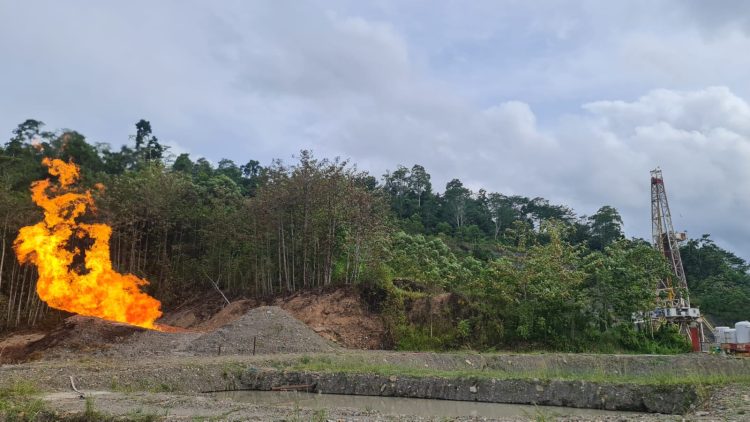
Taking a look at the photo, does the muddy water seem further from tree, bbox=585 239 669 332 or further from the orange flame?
the orange flame

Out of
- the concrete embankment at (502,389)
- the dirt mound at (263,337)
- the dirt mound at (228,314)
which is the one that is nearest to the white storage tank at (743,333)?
the concrete embankment at (502,389)

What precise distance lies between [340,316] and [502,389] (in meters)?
13.1

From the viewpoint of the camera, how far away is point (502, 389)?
50.1 ft

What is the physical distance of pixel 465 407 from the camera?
14398 millimetres

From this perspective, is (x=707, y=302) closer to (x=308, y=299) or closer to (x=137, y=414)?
(x=308, y=299)

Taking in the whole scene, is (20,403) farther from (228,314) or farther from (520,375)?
(228,314)

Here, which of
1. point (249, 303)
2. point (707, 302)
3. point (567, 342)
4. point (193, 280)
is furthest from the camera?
point (707, 302)

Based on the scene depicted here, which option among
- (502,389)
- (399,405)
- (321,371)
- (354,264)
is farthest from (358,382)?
(354,264)

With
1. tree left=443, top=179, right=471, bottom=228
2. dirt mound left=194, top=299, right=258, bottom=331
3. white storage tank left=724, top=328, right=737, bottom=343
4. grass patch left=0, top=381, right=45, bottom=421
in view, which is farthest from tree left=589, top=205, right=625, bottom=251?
grass patch left=0, top=381, right=45, bottom=421

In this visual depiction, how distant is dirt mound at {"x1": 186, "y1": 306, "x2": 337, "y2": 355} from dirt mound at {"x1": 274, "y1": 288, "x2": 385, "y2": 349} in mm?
1374

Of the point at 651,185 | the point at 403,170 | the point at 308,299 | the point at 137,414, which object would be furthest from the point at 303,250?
the point at 403,170

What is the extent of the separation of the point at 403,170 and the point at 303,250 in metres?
42.8

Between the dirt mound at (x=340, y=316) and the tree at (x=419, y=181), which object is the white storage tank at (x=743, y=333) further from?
the tree at (x=419, y=181)

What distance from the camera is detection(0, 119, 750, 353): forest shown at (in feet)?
80.0
